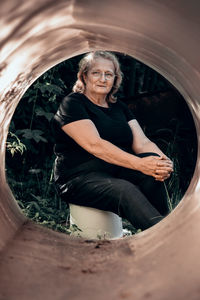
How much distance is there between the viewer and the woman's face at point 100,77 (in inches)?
110

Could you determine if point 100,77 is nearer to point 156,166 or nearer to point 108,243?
point 156,166

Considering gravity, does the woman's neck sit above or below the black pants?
above

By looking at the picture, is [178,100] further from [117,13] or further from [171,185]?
[117,13]

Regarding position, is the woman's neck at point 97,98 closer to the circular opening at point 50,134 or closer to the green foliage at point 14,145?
the green foliage at point 14,145

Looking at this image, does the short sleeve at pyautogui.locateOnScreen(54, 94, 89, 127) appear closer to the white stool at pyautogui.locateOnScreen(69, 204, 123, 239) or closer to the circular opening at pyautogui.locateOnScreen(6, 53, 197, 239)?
the white stool at pyautogui.locateOnScreen(69, 204, 123, 239)

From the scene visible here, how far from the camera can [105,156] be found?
8.14 feet

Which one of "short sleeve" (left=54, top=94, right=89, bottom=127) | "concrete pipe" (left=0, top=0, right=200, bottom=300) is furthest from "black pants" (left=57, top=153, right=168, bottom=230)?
"concrete pipe" (left=0, top=0, right=200, bottom=300)

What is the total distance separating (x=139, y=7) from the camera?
0.96 meters

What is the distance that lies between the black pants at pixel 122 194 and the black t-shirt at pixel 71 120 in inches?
5.0

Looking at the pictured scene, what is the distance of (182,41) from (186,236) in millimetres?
507

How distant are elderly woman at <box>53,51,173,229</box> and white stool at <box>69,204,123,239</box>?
0.07 m

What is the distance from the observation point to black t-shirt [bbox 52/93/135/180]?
8.66 ft

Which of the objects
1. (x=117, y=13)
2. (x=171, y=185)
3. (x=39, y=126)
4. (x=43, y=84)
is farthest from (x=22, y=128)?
(x=117, y=13)

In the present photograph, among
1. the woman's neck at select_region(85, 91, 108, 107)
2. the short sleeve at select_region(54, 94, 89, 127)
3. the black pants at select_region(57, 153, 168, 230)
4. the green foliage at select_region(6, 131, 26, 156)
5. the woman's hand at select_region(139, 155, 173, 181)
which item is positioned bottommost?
the black pants at select_region(57, 153, 168, 230)
